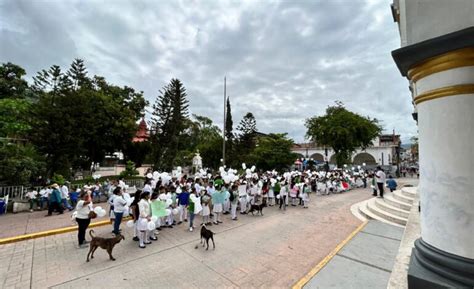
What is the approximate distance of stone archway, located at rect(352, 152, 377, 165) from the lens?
44.5 metres

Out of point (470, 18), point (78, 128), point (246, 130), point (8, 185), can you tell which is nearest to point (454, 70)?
point (470, 18)

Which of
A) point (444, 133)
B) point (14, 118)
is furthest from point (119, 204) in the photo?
point (14, 118)

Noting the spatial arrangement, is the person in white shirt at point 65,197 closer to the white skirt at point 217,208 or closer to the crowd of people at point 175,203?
the crowd of people at point 175,203

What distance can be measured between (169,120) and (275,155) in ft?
49.0

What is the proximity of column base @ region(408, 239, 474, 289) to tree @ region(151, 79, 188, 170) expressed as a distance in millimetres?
29549

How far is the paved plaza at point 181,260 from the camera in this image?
434cm

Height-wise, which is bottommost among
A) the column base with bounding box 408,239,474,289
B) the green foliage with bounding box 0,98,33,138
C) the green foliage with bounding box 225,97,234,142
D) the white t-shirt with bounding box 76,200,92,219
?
the white t-shirt with bounding box 76,200,92,219

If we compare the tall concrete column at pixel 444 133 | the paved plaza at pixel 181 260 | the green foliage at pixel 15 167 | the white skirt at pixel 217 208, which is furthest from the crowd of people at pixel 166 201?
the tall concrete column at pixel 444 133

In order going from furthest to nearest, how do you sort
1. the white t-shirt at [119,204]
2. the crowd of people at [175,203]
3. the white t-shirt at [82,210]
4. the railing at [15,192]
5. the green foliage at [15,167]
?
the green foliage at [15,167] → the railing at [15,192] → the white t-shirt at [119,204] → the crowd of people at [175,203] → the white t-shirt at [82,210]

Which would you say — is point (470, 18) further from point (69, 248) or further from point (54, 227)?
point (54, 227)

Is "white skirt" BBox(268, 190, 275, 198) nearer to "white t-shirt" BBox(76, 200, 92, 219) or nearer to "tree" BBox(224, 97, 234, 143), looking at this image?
"white t-shirt" BBox(76, 200, 92, 219)

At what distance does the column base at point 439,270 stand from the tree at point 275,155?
88.9 feet


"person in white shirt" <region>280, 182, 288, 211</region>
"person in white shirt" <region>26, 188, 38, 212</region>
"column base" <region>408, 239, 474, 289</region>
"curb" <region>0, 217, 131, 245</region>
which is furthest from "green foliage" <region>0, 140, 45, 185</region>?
"column base" <region>408, 239, 474, 289</region>

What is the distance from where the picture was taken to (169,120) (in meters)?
30.3
